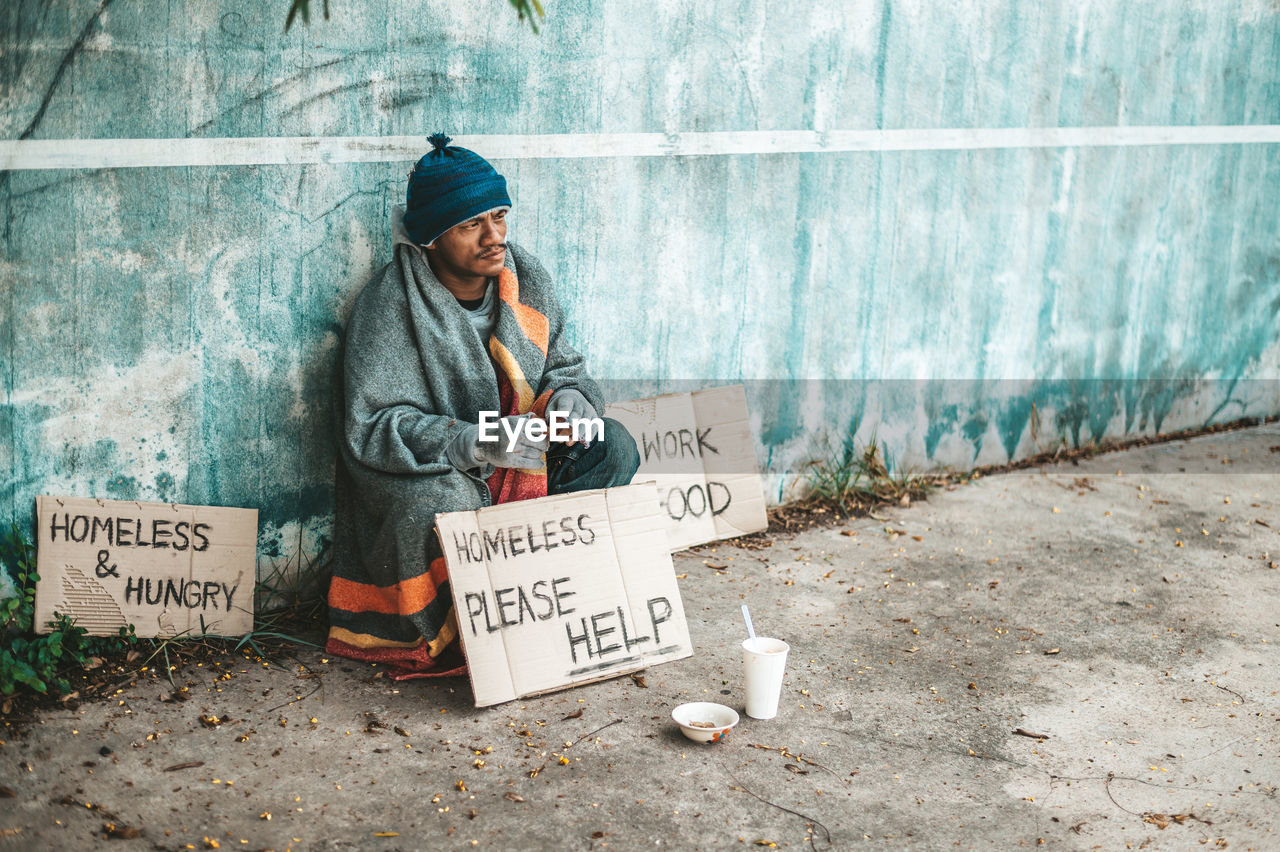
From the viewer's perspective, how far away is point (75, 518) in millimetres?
3033

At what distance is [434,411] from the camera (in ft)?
10.4

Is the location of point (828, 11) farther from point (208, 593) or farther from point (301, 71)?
point (208, 593)

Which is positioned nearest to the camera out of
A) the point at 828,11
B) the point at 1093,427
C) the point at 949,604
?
the point at 949,604

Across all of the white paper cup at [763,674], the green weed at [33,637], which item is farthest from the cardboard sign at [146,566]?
the white paper cup at [763,674]

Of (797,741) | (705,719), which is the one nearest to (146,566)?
(705,719)

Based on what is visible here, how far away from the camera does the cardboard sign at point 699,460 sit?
13.3 ft

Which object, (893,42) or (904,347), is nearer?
(893,42)

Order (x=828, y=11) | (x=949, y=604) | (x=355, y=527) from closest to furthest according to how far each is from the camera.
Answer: (x=355, y=527) < (x=949, y=604) < (x=828, y=11)

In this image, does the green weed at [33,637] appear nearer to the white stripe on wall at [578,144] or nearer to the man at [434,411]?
the man at [434,411]

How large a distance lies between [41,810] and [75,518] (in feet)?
3.09

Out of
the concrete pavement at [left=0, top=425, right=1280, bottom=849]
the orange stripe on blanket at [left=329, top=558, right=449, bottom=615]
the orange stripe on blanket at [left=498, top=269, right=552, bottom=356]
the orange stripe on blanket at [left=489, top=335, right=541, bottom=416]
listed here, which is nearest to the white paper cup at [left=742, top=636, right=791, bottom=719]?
the concrete pavement at [left=0, top=425, right=1280, bottom=849]

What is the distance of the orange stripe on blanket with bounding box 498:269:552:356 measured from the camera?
3311mm

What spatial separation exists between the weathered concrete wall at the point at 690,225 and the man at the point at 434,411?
0.90 ft

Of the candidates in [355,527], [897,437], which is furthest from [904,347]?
[355,527]
